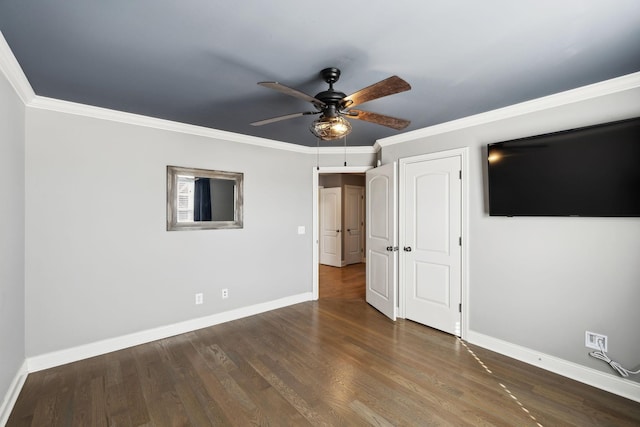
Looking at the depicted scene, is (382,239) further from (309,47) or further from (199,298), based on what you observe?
(309,47)

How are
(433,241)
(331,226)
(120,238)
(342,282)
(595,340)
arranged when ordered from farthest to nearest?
(331,226), (342,282), (433,241), (120,238), (595,340)

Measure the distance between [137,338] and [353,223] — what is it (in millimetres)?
5256

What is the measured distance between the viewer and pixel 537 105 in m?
2.50

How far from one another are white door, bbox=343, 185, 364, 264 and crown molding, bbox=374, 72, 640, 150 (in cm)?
365

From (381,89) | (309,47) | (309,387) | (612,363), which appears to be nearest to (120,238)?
(309,387)

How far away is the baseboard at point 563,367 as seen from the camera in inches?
82.3

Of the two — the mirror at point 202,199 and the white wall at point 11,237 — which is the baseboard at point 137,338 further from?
the mirror at point 202,199

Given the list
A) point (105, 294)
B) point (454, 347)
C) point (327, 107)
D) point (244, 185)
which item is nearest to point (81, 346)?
point (105, 294)

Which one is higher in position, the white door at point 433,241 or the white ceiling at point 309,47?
the white ceiling at point 309,47

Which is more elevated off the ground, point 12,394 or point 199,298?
point 199,298

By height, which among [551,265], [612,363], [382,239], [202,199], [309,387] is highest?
[202,199]

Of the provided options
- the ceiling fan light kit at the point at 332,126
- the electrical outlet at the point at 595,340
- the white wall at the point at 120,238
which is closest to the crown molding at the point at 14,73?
the white wall at the point at 120,238

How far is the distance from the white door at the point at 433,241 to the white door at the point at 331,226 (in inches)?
134

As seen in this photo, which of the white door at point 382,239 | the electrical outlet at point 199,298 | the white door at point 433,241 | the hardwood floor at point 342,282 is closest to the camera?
the white door at point 433,241
